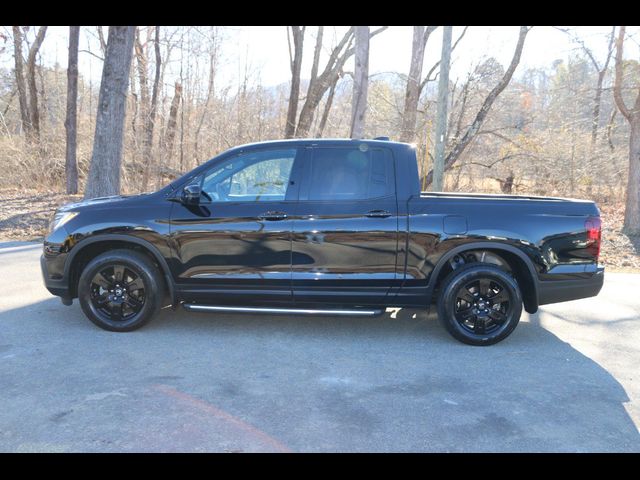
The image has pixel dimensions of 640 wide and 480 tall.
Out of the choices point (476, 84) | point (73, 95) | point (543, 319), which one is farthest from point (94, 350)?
point (476, 84)

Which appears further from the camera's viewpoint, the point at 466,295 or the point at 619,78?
the point at 619,78

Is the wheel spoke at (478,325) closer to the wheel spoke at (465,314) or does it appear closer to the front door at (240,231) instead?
the wheel spoke at (465,314)

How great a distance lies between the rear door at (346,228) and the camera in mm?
4809

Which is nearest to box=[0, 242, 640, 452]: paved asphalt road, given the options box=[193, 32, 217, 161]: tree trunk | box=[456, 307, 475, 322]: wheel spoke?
box=[456, 307, 475, 322]: wheel spoke

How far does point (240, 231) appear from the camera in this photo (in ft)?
16.0

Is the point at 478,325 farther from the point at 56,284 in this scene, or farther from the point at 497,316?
the point at 56,284

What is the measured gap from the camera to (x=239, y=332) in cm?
514

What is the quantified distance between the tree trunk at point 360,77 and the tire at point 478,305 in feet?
27.4

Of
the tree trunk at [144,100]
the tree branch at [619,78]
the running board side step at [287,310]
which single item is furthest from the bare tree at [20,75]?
the tree branch at [619,78]

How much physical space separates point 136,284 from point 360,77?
30.1 feet

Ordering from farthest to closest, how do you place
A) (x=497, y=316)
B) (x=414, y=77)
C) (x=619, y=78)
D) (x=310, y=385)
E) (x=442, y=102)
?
(x=414, y=77), (x=619, y=78), (x=442, y=102), (x=497, y=316), (x=310, y=385)

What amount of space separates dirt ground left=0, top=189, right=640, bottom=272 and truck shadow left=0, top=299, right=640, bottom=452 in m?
6.74

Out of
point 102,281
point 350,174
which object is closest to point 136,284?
point 102,281
